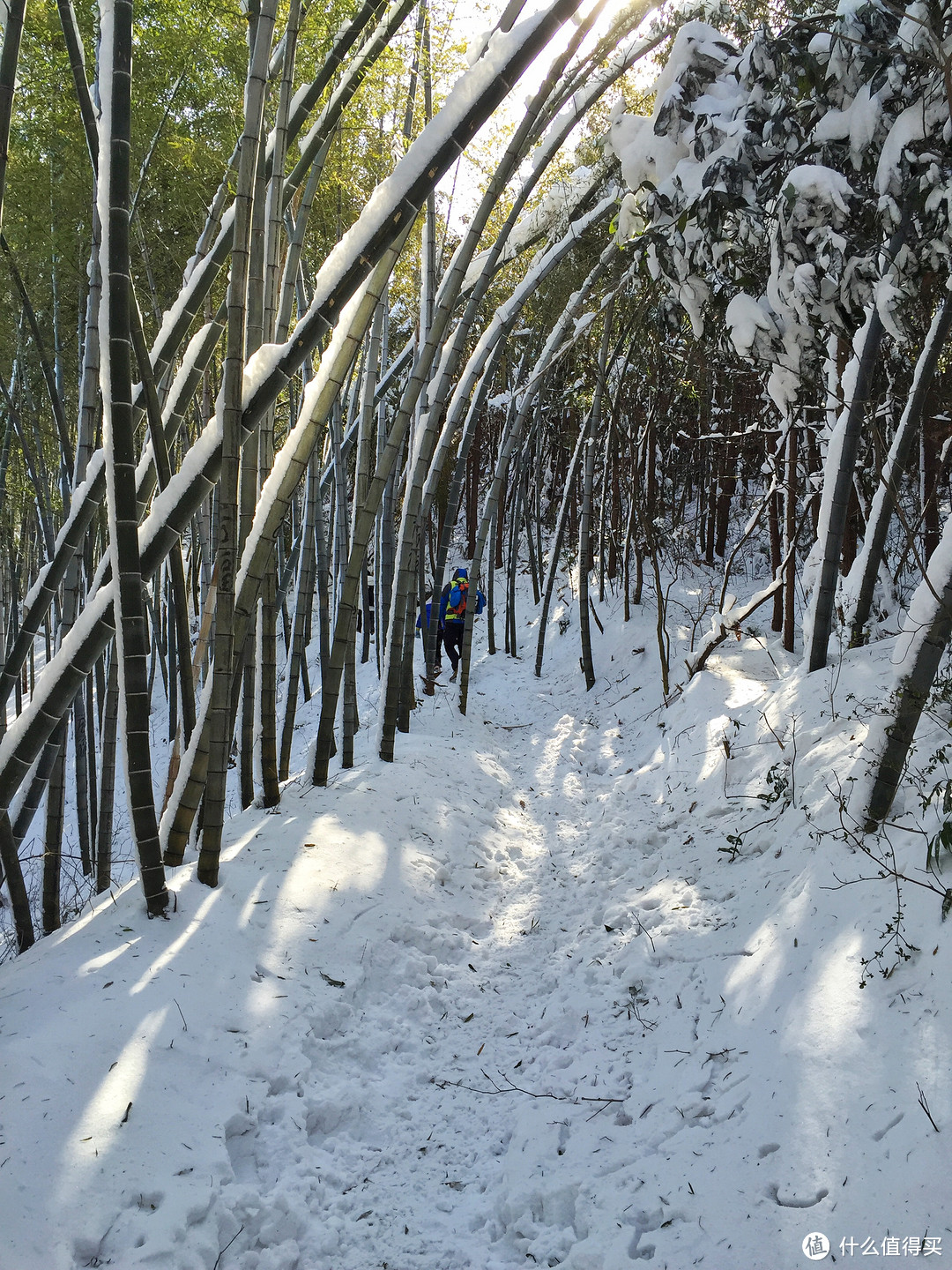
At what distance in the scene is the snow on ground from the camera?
1.51 meters

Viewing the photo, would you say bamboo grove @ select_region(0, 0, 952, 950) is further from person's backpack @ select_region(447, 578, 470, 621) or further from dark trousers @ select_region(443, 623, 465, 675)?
dark trousers @ select_region(443, 623, 465, 675)

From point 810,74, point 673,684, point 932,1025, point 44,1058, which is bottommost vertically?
Result: point 673,684

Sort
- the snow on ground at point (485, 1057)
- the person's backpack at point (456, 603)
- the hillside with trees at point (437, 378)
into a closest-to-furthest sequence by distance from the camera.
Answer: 1. the snow on ground at point (485, 1057)
2. the hillside with trees at point (437, 378)
3. the person's backpack at point (456, 603)

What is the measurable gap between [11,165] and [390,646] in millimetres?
4380

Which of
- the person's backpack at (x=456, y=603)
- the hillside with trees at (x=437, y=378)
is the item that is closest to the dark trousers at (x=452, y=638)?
the person's backpack at (x=456, y=603)

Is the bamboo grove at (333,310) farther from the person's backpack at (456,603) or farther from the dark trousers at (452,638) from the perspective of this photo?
the dark trousers at (452,638)

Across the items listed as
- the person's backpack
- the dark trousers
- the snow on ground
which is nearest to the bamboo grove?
the snow on ground

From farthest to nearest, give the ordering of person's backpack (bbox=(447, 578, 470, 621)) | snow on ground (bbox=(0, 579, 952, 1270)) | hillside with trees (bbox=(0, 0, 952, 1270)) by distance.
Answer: person's backpack (bbox=(447, 578, 470, 621))
hillside with trees (bbox=(0, 0, 952, 1270))
snow on ground (bbox=(0, 579, 952, 1270))

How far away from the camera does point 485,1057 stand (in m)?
2.34

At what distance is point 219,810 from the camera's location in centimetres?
251

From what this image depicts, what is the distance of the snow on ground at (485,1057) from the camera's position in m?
1.51

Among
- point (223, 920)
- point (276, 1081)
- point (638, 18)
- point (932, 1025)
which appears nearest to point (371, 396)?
point (638, 18)

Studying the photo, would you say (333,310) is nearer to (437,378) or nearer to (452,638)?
(437,378)

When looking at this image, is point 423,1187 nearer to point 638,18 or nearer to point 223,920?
point 223,920
